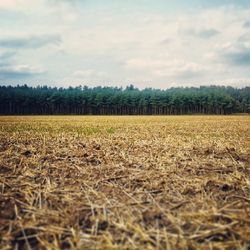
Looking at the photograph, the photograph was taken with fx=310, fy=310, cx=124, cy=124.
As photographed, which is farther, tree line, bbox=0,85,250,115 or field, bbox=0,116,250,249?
tree line, bbox=0,85,250,115

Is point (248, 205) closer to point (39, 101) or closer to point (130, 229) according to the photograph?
point (130, 229)

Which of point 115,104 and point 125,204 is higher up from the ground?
point 115,104

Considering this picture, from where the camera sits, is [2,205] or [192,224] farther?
[2,205]

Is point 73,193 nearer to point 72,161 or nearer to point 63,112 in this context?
point 72,161

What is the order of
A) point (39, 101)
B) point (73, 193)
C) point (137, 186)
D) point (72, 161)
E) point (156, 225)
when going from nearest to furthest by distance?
point (156, 225), point (73, 193), point (137, 186), point (72, 161), point (39, 101)

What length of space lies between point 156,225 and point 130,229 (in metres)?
0.25

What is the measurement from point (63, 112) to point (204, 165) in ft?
384

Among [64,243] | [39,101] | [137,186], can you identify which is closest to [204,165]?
[137,186]

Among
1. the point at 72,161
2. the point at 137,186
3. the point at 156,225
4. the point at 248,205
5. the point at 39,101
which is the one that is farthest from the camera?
the point at 39,101

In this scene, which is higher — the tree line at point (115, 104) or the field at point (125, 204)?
the tree line at point (115, 104)

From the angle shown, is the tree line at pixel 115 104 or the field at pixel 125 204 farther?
the tree line at pixel 115 104

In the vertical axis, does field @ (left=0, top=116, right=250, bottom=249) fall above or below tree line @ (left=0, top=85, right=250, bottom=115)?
below

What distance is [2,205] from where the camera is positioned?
3547 millimetres

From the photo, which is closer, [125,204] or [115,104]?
[125,204]
